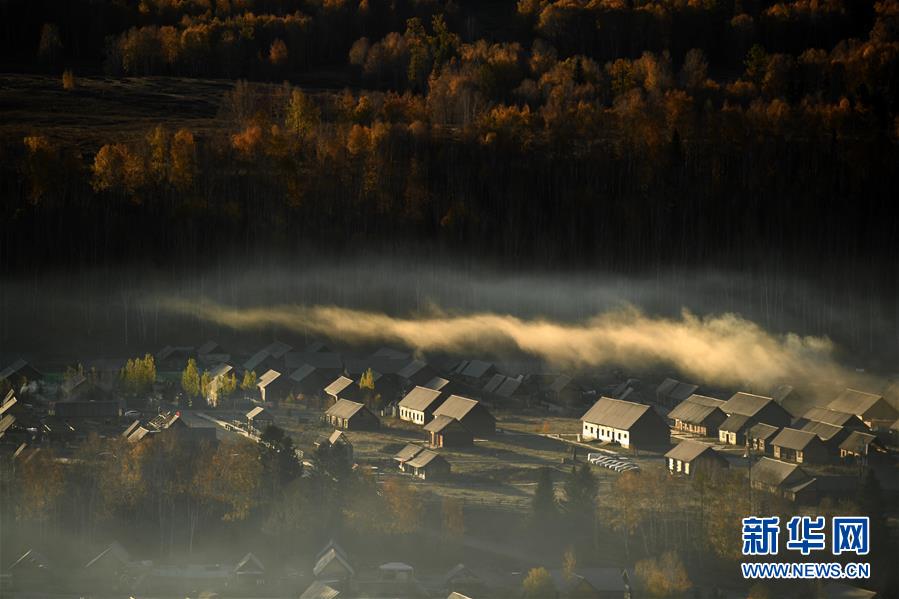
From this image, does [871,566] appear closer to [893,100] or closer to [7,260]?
[7,260]

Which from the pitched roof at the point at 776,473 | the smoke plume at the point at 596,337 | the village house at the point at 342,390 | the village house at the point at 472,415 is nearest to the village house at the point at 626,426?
the village house at the point at 472,415

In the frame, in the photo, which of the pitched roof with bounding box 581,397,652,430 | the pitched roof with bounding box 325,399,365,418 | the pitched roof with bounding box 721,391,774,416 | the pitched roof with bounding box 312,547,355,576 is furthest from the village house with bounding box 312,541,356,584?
the pitched roof with bounding box 721,391,774,416

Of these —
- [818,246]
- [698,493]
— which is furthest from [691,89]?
[698,493]

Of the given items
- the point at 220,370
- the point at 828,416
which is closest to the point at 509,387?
the point at 220,370

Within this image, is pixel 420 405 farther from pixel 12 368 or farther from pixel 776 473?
pixel 12 368

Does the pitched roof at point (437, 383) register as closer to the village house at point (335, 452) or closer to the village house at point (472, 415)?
the village house at point (472, 415)

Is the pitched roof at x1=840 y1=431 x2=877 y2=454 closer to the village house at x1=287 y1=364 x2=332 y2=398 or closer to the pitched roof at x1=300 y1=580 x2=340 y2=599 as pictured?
the pitched roof at x1=300 y1=580 x2=340 y2=599
